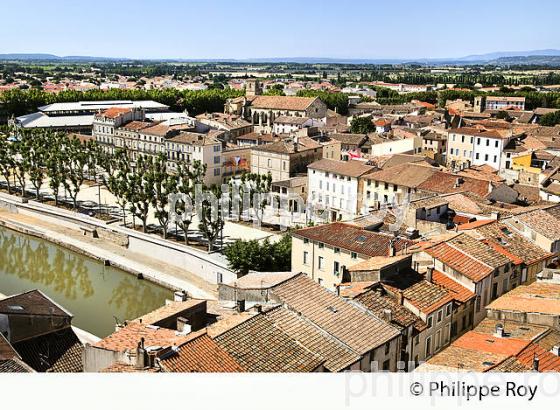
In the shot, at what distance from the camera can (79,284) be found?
16828 mm

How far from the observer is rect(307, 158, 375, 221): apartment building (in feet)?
65.1

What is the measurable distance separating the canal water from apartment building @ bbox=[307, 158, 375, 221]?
7.03 metres

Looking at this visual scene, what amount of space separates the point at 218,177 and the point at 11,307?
1851 centimetres

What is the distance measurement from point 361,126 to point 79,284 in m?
22.3

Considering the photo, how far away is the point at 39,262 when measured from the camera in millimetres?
18797

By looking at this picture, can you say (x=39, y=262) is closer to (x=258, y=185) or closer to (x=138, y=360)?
(x=258, y=185)

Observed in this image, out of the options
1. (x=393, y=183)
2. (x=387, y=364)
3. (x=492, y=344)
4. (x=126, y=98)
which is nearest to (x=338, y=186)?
(x=393, y=183)

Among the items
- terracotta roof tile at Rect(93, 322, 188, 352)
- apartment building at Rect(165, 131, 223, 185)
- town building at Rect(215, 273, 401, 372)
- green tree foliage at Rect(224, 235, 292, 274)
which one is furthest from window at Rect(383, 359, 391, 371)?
apartment building at Rect(165, 131, 223, 185)

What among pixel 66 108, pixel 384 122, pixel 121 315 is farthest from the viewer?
pixel 66 108

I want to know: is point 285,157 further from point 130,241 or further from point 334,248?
point 334,248

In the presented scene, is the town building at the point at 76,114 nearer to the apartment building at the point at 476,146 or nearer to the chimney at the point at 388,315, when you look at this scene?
the apartment building at the point at 476,146

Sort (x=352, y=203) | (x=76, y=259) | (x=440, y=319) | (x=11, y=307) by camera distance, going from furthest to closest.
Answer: (x=352, y=203) → (x=76, y=259) → (x=11, y=307) → (x=440, y=319)

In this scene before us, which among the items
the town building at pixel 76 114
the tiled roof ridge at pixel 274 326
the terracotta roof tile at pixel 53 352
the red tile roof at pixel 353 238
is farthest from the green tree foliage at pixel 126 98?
the tiled roof ridge at pixel 274 326

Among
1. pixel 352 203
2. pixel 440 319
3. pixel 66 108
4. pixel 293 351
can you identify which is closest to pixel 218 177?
pixel 352 203
